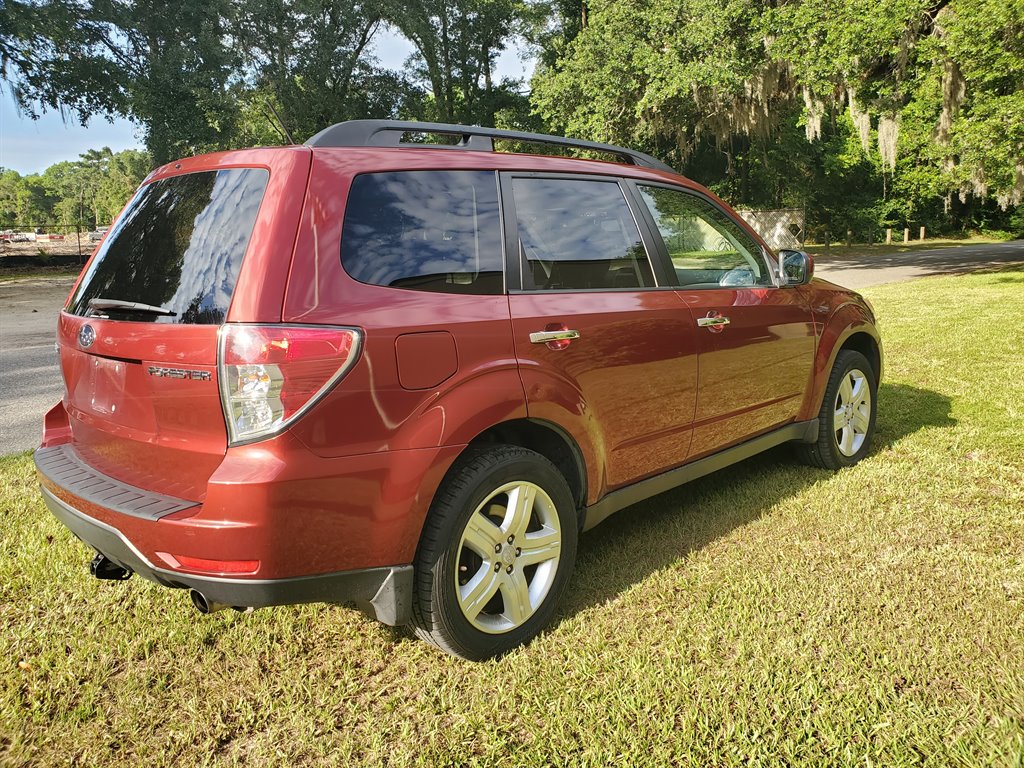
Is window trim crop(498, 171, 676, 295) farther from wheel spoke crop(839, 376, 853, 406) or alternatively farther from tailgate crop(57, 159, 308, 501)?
wheel spoke crop(839, 376, 853, 406)

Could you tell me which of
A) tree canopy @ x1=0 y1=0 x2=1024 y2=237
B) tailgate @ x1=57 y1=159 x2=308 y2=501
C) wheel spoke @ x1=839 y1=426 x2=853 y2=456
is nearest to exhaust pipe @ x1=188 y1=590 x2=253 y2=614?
tailgate @ x1=57 y1=159 x2=308 y2=501

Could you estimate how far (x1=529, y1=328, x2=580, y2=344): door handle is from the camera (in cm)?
261

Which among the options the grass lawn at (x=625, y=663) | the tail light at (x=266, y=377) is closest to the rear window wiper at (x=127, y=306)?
the tail light at (x=266, y=377)

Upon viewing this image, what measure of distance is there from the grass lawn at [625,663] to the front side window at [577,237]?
131cm

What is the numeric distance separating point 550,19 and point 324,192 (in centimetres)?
2984

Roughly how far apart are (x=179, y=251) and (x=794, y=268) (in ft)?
10.2

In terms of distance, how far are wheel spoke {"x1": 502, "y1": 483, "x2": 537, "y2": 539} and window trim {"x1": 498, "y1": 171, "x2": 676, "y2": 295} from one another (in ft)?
2.38

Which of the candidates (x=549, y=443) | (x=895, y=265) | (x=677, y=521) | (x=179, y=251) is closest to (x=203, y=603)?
(x=179, y=251)

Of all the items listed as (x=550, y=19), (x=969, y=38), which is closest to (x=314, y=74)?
(x=550, y=19)

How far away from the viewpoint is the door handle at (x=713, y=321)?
3326mm

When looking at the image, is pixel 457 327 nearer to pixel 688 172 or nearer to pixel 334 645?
pixel 334 645

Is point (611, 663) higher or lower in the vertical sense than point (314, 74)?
lower

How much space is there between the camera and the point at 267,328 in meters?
2.03

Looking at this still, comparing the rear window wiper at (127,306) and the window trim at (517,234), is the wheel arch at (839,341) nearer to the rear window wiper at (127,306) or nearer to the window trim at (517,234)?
the window trim at (517,234)
